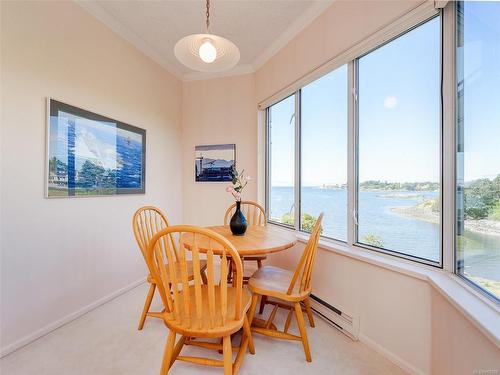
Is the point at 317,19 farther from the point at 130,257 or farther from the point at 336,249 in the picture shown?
the point at 130,257

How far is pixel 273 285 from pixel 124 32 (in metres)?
2.94

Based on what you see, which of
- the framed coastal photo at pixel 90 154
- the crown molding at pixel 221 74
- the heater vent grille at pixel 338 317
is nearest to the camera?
the heater vent grille at pixel 338 317

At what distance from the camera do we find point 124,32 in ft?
8.32

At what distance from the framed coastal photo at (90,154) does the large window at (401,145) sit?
7.78 feet

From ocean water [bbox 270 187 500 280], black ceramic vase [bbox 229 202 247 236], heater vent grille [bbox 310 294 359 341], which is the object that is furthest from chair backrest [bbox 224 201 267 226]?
heater vent grille [bbox 310 294 359 341]

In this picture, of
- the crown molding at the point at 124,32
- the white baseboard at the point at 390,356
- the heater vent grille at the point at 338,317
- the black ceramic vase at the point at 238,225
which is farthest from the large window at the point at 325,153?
the crown molding at the point at 124,32

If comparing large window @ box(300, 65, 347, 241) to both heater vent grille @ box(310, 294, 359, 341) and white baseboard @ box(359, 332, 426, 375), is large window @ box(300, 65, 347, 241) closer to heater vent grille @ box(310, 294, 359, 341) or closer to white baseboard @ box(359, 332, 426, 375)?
heater vent grille @ box(310, 294, 359, 341)

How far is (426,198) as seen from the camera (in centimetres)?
150

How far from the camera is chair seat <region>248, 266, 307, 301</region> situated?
1.57 metres

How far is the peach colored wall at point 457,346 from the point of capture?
2.99 feet

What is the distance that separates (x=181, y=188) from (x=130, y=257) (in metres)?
1.24

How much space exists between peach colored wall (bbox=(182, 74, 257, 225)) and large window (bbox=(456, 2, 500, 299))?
2.26 m

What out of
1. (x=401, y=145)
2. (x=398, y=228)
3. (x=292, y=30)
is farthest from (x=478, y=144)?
(x=292, y=30)

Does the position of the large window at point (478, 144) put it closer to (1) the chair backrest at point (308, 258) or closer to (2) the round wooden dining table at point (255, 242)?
(1) the chair backrest at point (308, 258)
